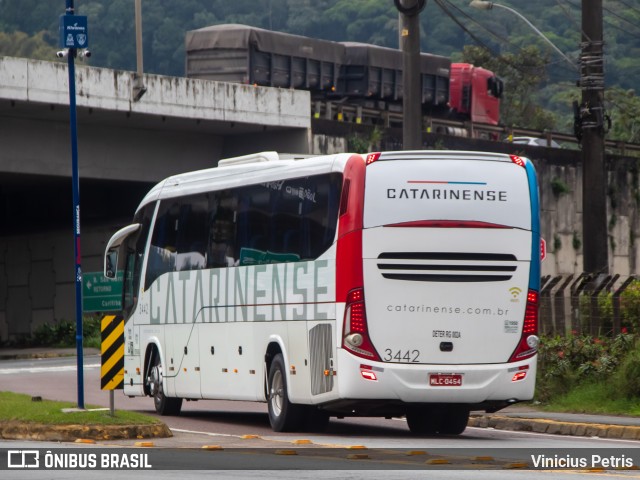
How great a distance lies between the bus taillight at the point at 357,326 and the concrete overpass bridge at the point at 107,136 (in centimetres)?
1953

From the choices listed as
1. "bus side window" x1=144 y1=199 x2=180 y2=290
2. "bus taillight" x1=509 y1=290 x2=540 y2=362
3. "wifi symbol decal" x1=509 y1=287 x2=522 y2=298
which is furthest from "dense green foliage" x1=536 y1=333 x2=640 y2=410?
"bus side window" x1=144 y1=199 x2=180 y2=290

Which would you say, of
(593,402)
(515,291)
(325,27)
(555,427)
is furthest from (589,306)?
(325,27)

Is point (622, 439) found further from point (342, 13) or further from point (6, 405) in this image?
point (342, 13)

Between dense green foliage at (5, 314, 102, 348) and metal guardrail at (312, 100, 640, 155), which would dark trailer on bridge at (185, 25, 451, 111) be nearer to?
metal guardrail at (312, 100, 640, 155)

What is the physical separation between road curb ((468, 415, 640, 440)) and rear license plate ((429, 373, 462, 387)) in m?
2.59

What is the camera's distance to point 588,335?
78.3ft

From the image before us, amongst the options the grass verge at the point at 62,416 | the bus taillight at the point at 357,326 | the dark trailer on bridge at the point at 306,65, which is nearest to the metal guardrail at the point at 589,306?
the bus taillight at the point at 357,326

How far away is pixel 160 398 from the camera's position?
22.7 metres

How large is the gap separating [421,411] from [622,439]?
103 inches

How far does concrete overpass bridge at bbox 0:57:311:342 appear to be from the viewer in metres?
36.6

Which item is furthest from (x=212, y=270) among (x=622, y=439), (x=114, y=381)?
(x=622, y=439)

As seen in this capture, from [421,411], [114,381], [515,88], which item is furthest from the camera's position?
[515,88]

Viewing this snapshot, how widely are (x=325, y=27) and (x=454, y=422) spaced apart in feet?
417

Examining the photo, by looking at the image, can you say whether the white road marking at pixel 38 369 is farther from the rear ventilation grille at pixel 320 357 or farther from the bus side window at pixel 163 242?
the rear ventilation grille at pixel 320 357
